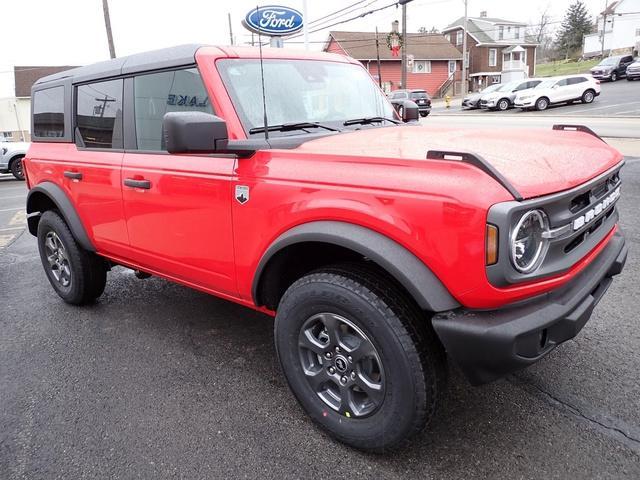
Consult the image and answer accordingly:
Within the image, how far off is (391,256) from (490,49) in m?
60.4

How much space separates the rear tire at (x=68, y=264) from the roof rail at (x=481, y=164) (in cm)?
316

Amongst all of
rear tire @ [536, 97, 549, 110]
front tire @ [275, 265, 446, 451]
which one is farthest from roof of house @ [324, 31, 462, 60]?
front tire @ [275, 265, 446, 451]

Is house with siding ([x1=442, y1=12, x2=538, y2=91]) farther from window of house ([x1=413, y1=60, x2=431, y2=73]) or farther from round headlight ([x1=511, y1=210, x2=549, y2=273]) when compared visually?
round headlight ([x1=511, y1=210, x2=549, y2=273])

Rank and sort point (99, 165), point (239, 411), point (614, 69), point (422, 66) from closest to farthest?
point (239, 411)
point (99, 165)
point (614, 69)
point (422, 66)

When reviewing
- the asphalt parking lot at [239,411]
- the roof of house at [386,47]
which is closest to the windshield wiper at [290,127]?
the asphalt parking lot at [239,411]

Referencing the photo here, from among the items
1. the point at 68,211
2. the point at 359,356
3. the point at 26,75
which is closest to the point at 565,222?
the point at 359,356

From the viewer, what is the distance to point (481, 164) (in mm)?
1896

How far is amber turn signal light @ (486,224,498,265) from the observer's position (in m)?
1.80

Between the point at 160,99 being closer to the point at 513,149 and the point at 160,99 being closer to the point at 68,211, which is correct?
the point at 68,211

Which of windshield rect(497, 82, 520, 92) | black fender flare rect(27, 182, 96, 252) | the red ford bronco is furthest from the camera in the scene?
windshield rect(497, 82, 520, 92)

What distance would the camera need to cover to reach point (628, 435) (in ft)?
7.88

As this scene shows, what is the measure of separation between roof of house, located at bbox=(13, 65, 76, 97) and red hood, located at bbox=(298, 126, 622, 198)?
49722 millimetres

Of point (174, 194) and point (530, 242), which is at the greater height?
point (174, 194)

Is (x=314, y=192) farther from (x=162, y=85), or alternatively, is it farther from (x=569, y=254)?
(x=162, y=85)
